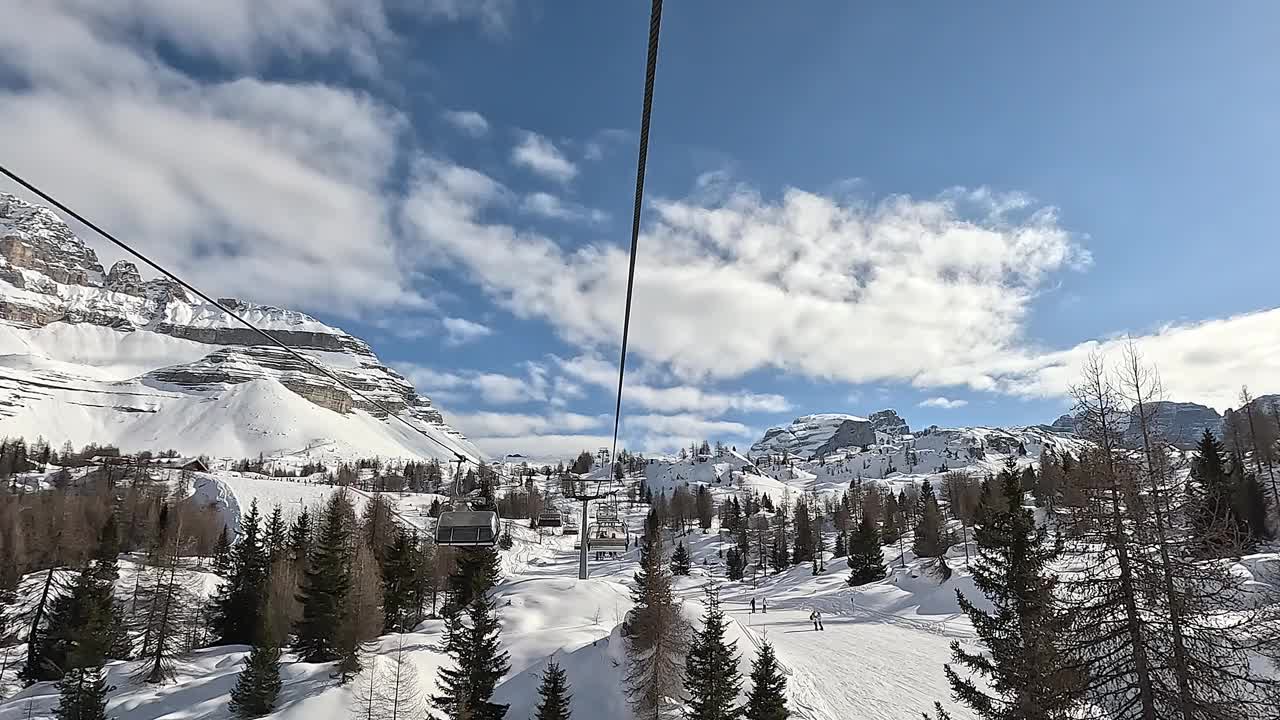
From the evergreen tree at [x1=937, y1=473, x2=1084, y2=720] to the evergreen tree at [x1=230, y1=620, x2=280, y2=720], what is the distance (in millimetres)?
33085

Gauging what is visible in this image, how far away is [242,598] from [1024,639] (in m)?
57.6

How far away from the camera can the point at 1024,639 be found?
1692cm

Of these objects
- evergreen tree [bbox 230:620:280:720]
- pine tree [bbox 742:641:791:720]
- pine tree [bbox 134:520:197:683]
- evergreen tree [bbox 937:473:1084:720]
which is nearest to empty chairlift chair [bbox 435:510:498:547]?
pine tree [bbox 742:641:791:720]

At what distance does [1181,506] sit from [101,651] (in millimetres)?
51526

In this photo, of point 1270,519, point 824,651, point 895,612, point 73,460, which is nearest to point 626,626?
point 824,651

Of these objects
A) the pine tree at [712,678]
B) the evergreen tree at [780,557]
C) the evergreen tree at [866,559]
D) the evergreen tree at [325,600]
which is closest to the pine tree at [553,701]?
the pine tree at [712,678]

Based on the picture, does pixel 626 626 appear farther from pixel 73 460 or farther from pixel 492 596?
pixel 73 460

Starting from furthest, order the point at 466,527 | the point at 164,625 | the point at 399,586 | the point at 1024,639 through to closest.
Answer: the point at 399,586 < the point at 164,625 < the point at 466,527 < the point at 1024,639

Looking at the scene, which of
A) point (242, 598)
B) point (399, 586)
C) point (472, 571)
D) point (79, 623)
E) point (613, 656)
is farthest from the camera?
point (242, 598)

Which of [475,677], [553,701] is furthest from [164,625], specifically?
[553,701]

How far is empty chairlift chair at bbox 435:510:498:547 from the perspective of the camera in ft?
74.5

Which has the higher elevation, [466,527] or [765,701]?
[466,527]

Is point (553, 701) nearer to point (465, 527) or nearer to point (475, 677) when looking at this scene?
point (475, 677)

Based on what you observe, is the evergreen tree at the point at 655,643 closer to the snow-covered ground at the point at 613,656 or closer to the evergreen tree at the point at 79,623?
the snow-covered ground at the point at 613,656
